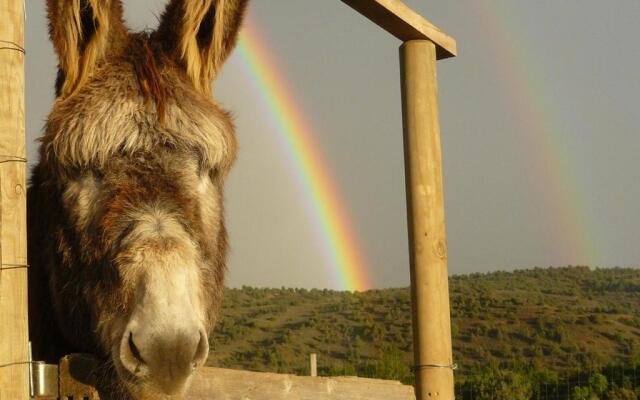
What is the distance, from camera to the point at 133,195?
2.87m

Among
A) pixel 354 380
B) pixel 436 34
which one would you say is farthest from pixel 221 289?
pixel 436 34

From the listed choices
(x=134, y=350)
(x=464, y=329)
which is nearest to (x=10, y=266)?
(x=134, y=350)

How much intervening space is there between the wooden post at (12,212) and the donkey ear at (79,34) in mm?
589

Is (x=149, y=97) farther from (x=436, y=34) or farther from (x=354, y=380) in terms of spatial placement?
(x=436, y=34)

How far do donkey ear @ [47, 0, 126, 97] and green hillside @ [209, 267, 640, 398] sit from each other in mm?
19216

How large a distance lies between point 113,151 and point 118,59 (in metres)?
0.50

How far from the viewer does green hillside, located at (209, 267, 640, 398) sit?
3053 centimetres

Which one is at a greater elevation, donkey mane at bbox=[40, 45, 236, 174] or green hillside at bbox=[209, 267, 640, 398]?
donkey mane at bbox=[40, 45, 236, 174]

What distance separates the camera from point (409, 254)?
4.36m

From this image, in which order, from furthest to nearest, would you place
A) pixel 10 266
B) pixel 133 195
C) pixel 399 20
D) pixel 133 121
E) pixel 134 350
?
1. pixel 399 20
2. pixel 133 121
3. pixel 133 195
4. pixel 134 350
5. pixel 10 266

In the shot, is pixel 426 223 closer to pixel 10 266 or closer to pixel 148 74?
pixel 148 74

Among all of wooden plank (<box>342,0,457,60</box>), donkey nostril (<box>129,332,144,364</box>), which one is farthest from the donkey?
wooden plank (<box>342,0,457,60</box>)

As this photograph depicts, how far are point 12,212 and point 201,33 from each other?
1413 mm

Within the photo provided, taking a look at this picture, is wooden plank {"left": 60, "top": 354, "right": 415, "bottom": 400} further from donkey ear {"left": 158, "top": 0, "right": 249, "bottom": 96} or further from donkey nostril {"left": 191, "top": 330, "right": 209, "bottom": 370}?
donkey ear {"left": 158, "top": 0, "right": 249, "bottom": 96}
